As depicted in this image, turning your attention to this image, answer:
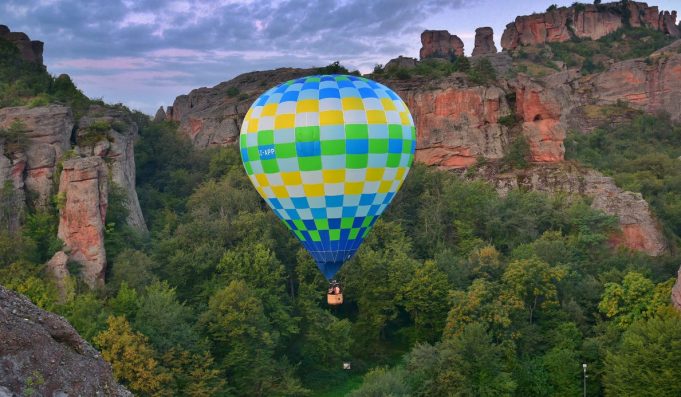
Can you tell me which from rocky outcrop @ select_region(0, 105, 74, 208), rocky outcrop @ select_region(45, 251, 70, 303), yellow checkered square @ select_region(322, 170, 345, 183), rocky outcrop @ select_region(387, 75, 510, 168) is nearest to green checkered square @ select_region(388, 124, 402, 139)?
yellow checkered square @ select_region(322, 170, 345, 183)

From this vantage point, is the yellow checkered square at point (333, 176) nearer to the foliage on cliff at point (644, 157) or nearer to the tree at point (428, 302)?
the tree at point (428, 302)

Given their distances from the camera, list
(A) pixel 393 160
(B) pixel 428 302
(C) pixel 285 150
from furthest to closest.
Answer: (B) pixel 428 302, (A) pixel 393 160, (C) pixel 285 150

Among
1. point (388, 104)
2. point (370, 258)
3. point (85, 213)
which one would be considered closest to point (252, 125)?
point (388, 104)

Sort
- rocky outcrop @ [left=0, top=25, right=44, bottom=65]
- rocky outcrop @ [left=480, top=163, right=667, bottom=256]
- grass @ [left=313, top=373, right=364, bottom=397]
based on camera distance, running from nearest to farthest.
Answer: grass @ [left=313, top=373, right=364, bottom=397] < rocky outcrop @ [left=480, top=163, right=667, bottom=256] < rocky outcrop @ [left=0, top=25, right=44, bottom=65]

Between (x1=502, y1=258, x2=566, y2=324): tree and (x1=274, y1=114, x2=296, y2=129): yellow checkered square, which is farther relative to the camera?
(x1=502, y1=258, x2=566, y2=324): tree

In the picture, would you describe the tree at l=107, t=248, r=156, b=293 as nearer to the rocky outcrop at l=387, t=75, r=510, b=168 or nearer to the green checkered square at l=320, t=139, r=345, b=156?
the green checkered square at l=320, t=139, r=345, b=156

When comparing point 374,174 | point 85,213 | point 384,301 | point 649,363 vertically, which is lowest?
point 649,363

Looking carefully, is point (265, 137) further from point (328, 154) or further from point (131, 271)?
point (131, 271)
